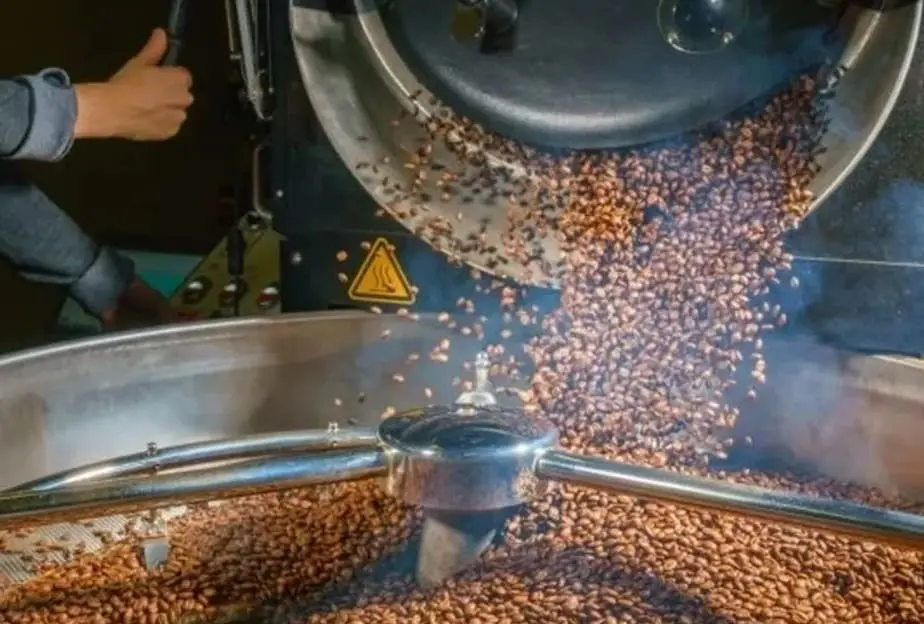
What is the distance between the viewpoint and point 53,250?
1.92m

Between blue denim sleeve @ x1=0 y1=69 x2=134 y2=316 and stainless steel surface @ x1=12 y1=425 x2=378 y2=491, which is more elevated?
blue denim sleeve @ x1=0 y1=69 x2=134 y2=316

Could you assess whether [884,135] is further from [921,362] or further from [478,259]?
[478,259]

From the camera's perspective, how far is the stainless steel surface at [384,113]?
1.43 metres

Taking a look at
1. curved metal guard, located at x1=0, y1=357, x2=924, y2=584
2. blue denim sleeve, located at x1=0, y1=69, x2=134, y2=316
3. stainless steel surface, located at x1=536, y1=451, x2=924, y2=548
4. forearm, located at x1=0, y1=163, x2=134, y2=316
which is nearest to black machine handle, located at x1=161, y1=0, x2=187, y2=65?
blue denim sleeve, located at x1=0, y1=69, x2=134, y2=316

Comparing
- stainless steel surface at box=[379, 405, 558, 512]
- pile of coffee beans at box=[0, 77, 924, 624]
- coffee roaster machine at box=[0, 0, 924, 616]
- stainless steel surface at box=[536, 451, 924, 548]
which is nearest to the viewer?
stainless steel surface at box=[536, 451, 924, 548]

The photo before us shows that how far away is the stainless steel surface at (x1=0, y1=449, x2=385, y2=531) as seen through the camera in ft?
3.34

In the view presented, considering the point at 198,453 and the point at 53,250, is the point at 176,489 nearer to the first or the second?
the point at 198,453

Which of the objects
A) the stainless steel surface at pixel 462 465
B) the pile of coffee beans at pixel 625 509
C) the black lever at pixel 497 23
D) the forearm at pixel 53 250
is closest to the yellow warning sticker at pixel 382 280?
the pile of coffee beans at pixel 625 509

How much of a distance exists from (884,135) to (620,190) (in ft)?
0.98

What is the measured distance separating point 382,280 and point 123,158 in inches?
42.8

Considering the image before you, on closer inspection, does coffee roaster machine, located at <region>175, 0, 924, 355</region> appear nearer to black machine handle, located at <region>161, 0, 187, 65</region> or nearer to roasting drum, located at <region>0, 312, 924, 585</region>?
roasting drum, located at <region>0, 312, 924, 585</region>

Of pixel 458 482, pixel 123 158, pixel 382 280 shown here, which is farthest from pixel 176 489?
pixel 123 158

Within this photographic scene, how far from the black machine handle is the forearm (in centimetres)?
28

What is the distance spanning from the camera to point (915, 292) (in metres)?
1.41
